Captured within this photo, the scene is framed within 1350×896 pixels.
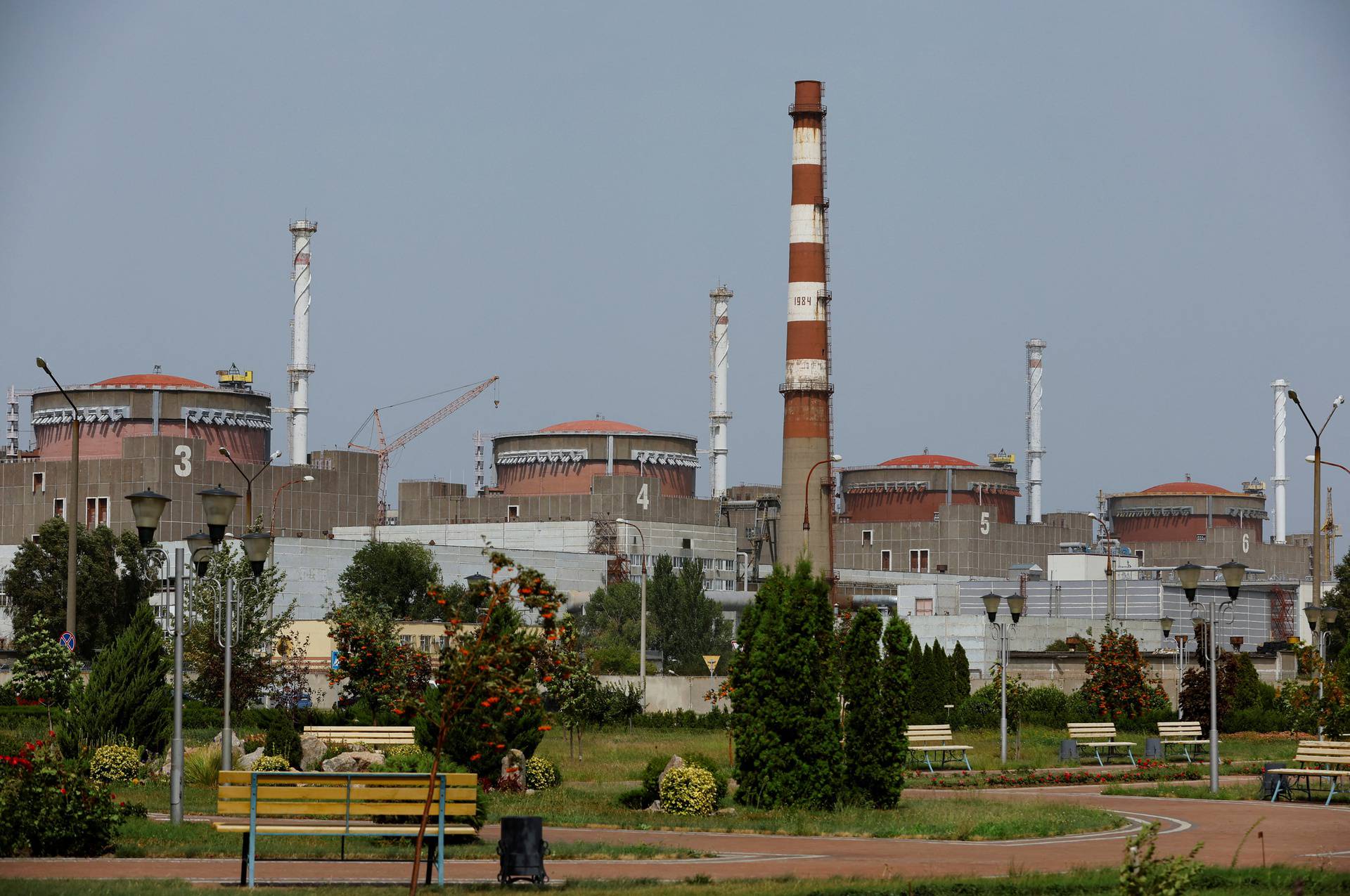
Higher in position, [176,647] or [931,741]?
[176,647]

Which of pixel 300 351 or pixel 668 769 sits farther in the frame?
pixel 300 351

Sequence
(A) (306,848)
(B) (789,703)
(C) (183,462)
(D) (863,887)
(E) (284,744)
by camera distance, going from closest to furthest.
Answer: (D) (863,887), (A) (306,848), (B) (789,703), (E) (284,744), (C) (183,462)

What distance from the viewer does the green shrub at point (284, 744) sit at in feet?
87.9

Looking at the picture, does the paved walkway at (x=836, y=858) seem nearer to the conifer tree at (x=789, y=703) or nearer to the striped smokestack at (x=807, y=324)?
the conifer tree at (x=789, y=703)

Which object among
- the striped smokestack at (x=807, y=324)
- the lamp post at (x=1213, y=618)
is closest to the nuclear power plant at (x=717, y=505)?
the striped smokestack at (x=807, y=324)

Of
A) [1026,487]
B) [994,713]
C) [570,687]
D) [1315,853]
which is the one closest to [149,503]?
[1315,853]

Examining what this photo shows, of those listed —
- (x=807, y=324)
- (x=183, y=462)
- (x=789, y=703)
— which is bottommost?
(x=789, y=703)

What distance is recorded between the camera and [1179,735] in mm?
37156

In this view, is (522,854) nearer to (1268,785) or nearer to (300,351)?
(1268,785)

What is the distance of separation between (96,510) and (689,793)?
81.4 metres

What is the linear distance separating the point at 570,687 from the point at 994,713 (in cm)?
1703

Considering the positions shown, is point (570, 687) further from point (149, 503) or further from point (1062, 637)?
point (1062, 637)

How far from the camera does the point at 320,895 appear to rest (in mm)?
14078

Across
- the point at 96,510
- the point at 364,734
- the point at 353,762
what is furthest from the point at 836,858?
the point at 96,510
